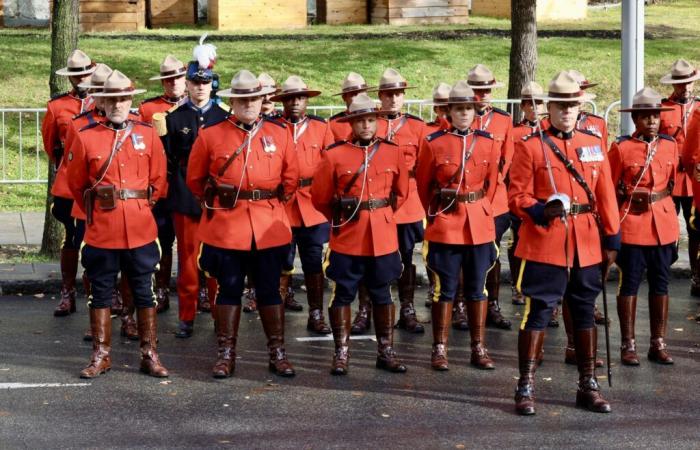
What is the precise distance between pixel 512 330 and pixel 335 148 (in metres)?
2.56

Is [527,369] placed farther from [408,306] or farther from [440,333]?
[408,306]

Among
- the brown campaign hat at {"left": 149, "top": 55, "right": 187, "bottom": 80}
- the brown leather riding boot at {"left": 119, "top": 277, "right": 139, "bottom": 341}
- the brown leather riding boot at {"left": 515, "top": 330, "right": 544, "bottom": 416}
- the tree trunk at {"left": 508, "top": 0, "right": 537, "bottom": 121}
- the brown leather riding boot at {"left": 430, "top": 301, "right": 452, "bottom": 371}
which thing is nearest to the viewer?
the brown leather riding boot at {"left": 515, "top": 330, "right": 544, "bottom": 416}

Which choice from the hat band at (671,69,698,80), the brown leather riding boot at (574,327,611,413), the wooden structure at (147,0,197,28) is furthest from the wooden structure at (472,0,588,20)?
the brown leather riding boot at (574,327,611,413)

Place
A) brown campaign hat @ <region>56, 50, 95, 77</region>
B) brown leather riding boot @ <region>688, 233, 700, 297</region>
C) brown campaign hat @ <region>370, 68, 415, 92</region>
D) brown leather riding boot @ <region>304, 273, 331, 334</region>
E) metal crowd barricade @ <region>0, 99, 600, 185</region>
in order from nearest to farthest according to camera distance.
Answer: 1. brown campaign hat @ <region>370, 68, 415, 92</region>
2. brown leather riding boot @ <region>304, 273, 331, 334</region>
3. brown campaign hat @ <region>56, 50, 95, 77</region>
4. brown leather riding boot @ <region>688, 233, 700, 297</region>
5. metal crowd barricade @ <region>0, 99, 600, 185</region>

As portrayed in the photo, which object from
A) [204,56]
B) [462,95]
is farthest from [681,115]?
[204,56]

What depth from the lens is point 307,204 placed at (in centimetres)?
1187

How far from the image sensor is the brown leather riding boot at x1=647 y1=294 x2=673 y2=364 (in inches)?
423

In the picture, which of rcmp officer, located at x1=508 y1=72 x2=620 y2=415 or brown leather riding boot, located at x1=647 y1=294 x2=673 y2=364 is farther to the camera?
brown leather riding boot, located at x1=647 y1=294 x2=673 y2=364

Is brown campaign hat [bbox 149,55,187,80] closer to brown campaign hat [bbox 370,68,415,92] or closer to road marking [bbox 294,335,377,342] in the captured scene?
brown campaign hat [bbox 370,68,415,92]

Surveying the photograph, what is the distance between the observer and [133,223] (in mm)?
10266

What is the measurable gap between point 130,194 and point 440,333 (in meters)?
2.44

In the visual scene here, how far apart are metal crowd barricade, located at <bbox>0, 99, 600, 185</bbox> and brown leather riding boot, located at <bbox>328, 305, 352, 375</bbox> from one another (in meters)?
7.55

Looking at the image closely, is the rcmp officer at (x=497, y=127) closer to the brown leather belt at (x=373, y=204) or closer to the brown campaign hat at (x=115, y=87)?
the brown leather belt at (x=373, y=204)

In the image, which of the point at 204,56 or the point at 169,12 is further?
the point at 169,12
